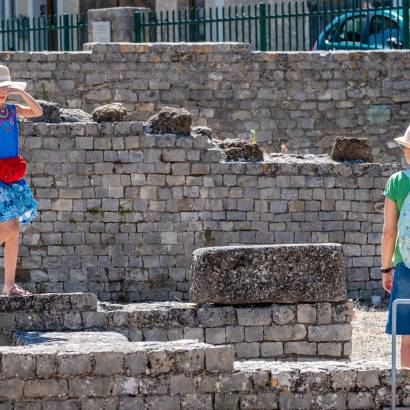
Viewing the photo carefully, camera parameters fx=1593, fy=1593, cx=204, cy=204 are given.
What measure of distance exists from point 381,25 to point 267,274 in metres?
11.5

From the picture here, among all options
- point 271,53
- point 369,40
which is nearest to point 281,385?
point 271,53

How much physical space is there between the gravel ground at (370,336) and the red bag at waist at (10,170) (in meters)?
3.19

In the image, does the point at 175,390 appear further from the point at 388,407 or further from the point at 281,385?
the point at 388,407

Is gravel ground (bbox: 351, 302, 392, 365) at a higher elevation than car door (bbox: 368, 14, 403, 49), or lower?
lower

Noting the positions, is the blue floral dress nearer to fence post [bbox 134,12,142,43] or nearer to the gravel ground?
the gravel ground

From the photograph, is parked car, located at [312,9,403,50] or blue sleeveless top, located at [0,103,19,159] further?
parked car, located at [312,9,403,50]

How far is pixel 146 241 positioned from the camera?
1644 cm

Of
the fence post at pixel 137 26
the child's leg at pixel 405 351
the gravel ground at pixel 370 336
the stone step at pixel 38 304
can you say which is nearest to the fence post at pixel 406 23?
the fence post at pixel 137 26

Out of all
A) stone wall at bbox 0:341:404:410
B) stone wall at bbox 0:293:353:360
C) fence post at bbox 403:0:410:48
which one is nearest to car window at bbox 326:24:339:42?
fence post at bbox 403:0:410:48

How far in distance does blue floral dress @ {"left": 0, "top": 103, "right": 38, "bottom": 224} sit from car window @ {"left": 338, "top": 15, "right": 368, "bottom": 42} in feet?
37.4

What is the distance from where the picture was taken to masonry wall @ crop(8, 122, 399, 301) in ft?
53.4

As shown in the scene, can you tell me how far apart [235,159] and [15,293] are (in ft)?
20.8

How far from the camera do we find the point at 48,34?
80.3 ft

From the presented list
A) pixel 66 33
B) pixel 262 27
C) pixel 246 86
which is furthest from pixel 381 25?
pixel 66 33
